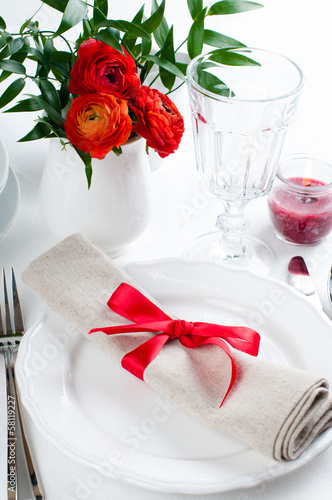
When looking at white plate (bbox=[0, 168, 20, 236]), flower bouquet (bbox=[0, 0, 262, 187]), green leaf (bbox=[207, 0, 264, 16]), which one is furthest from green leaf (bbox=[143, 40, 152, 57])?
white plate (bbox=[0, 168, 20, 236])

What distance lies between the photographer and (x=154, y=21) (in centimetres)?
72

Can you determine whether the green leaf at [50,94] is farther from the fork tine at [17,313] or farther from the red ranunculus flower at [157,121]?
the fork tine at [17,313]

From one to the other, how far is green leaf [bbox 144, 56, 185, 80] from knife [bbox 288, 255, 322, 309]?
31 centimetres

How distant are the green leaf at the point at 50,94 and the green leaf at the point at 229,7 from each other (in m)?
0.24

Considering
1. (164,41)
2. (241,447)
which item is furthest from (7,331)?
(164,41)

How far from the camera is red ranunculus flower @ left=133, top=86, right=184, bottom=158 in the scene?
2.16ft

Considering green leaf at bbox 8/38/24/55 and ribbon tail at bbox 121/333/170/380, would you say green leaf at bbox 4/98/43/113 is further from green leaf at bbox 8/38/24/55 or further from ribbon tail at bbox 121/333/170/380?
ribbon tail at bbox 121/333/170/380

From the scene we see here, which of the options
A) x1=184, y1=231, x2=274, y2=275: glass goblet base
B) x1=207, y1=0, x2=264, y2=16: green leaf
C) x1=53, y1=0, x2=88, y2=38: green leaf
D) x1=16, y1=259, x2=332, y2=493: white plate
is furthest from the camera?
x1=184, y1=231, x2=274, y2=275: glass goblet base

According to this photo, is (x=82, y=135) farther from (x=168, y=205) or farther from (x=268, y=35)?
(x=268, y=35)

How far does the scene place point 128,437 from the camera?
591 millimetres

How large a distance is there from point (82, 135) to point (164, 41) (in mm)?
211

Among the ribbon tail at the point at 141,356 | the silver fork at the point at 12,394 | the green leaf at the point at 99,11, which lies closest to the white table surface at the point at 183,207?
the silver fork at the point at 12,394

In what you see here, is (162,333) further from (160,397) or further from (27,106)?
(27,106)

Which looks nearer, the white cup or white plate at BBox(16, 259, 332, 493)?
white plate at BBox(16, 259, 332, 493)
